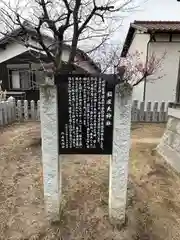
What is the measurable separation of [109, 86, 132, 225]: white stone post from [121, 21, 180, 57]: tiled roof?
8.26 m

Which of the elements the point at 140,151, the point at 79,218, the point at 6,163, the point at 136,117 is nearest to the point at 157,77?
the point at 136,117

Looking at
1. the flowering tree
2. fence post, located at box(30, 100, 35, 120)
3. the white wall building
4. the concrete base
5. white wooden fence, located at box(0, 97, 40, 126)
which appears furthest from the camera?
the white wall building

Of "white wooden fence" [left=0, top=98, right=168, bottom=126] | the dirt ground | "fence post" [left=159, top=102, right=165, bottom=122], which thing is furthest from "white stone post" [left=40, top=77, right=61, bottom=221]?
"fence post" [left=159, top=102, right=165, bottom=122]

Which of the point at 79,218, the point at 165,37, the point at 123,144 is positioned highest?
the point at 165,37

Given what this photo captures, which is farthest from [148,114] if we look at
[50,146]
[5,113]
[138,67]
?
[50,146]

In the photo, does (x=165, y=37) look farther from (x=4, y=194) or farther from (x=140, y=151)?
(x=4, y=194)

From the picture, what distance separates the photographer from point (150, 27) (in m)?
10.5

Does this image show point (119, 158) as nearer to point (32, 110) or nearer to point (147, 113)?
point (147, 113)

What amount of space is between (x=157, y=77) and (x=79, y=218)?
29.1 feet

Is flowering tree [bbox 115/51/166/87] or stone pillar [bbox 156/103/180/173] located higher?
flowering tree [bbox 115/51/166/87]

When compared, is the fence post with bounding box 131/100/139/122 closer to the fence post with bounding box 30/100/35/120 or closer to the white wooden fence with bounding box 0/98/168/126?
the white wooden fence with bounding box 0/98/168/126

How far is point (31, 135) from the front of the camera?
6.61 m

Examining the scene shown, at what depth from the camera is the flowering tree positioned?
405 inches

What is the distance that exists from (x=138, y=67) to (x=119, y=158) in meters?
8.50
